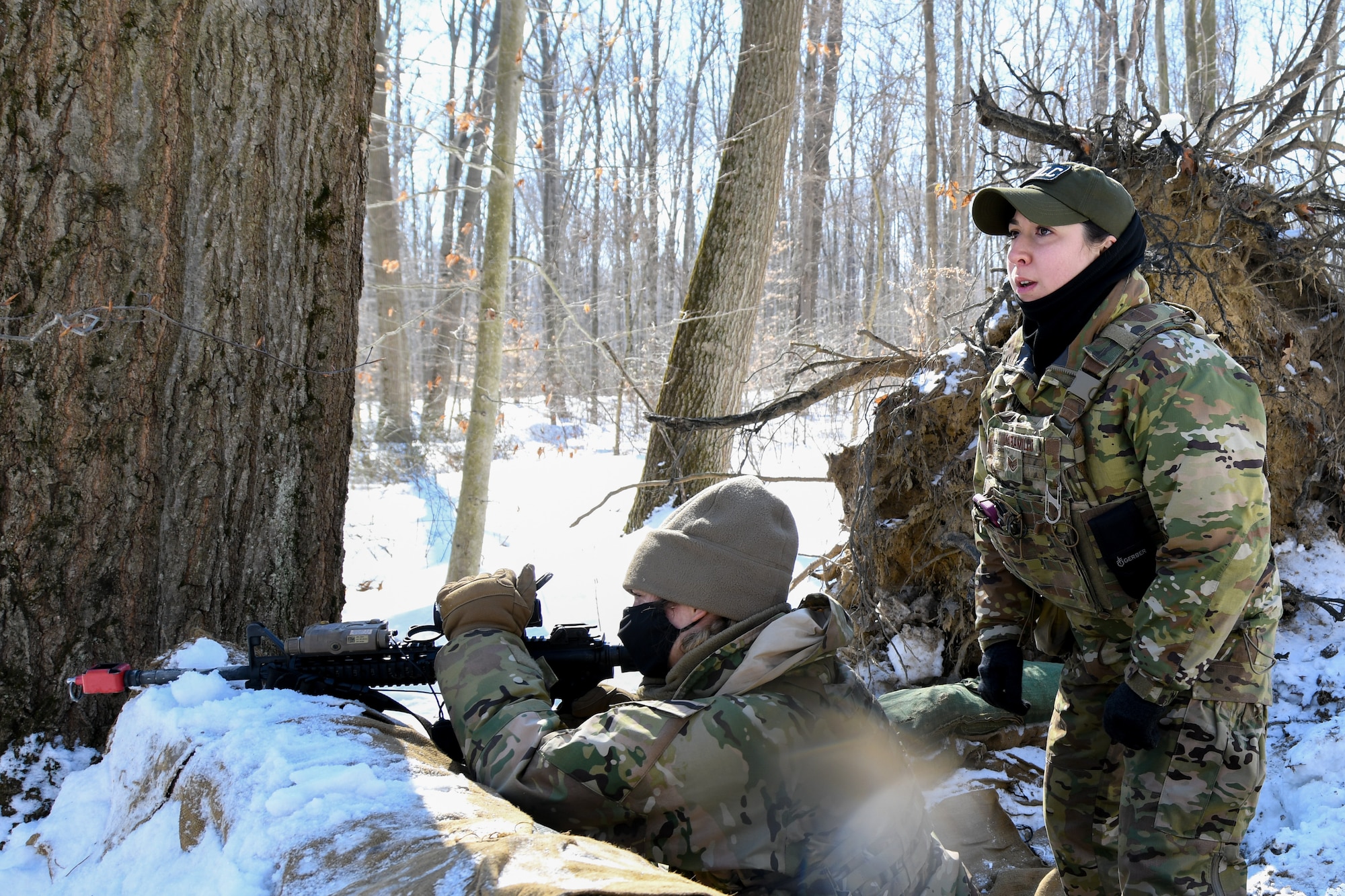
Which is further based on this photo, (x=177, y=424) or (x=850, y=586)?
(x=850, y=586)

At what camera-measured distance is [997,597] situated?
2.78m

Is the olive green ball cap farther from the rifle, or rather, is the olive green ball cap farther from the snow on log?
the snow on log

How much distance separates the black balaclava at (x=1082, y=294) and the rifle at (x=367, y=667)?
56.6 inches

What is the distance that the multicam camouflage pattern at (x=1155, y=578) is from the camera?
2.07 metres

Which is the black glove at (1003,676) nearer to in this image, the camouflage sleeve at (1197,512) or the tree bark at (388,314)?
the camouflage sleeve at (1197,512)

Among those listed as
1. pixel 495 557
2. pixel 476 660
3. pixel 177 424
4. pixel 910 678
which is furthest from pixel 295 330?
pixel 495 557

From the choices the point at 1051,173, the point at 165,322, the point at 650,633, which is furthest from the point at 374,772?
the point at 1051,173

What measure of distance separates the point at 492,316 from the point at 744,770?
236 inches

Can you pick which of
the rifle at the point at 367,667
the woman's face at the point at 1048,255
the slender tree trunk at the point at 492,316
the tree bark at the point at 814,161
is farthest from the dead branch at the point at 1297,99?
the tree bark at the point at 814,161

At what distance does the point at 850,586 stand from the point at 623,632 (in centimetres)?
276

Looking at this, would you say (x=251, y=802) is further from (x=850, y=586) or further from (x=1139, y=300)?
A: (x=850, y=586)

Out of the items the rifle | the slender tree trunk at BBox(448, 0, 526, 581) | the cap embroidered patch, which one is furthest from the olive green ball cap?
the slender tree trunk at BBox(448, 0, 526, 581)

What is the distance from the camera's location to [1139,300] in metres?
2.40

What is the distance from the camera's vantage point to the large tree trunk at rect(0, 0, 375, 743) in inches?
90.9
